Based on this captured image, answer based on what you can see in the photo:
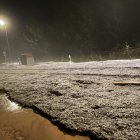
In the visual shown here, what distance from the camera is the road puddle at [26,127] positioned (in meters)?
3.72

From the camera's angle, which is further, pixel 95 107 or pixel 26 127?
pixel 95 107

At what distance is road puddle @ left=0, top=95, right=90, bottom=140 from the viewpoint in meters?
3.72

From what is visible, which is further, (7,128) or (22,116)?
(22,116)

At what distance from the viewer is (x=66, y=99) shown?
18.3 feet

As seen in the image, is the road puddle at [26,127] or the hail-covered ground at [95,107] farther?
the road puddle at [26,127]

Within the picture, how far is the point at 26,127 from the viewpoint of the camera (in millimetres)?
4305

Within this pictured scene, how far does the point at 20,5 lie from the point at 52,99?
113 ft

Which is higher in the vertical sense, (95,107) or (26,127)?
(95,107)

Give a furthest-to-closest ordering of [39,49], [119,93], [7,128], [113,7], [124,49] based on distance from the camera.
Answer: [39,49] < [113,7] < [124,49] < [119,93] < [7,128]

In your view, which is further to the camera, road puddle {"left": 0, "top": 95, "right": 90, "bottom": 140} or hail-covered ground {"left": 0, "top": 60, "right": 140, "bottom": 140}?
road puddle {"left": 0, "top": 95, "right": 90, "bottom": 140}

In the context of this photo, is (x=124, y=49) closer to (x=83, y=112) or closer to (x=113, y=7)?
(x=113, y=7)

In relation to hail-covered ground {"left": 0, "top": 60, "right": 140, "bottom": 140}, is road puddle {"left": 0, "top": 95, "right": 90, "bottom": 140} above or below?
below

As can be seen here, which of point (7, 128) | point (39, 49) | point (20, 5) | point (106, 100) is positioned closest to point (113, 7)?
point (39, 49)

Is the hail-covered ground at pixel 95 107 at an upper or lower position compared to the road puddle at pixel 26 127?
upper
